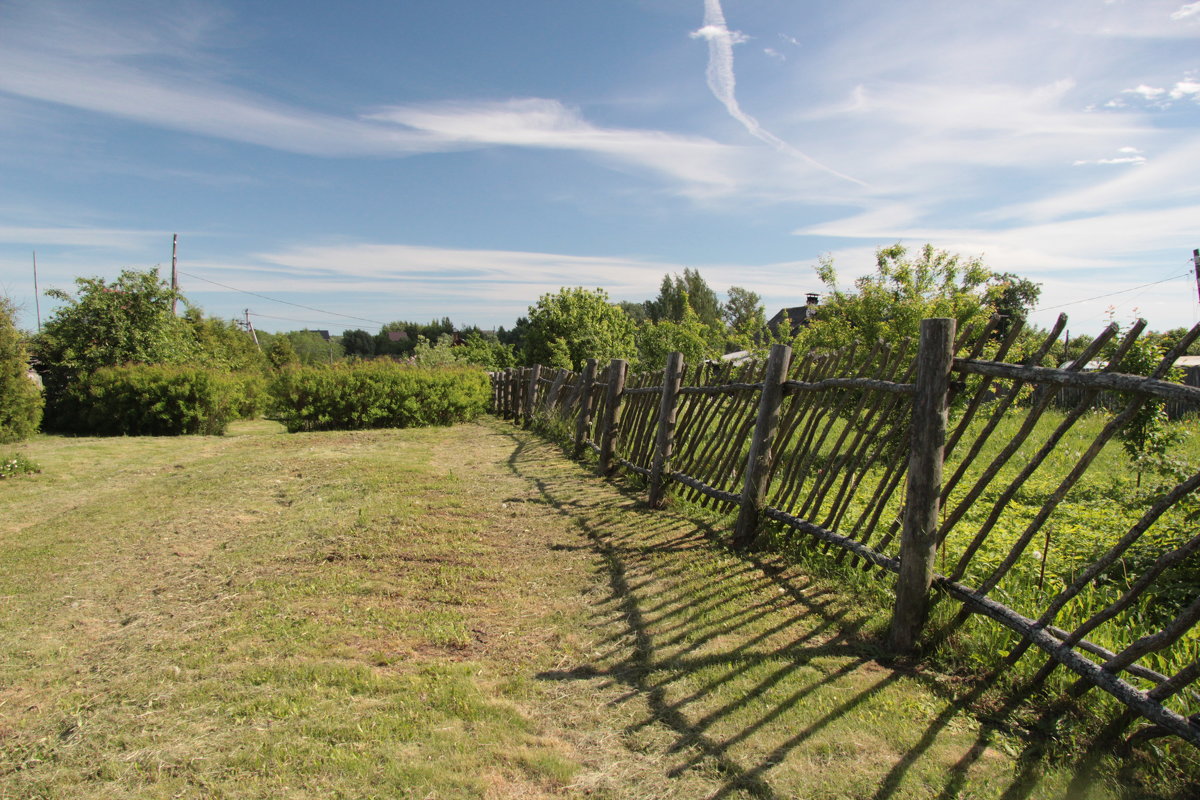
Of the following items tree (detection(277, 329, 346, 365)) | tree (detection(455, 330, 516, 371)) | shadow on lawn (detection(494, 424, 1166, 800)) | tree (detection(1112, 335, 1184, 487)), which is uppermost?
tree (detection(1112, 335, 1184, 487))

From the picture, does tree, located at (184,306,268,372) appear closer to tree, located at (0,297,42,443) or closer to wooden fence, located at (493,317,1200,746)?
tree, located at (0,297,42,443)

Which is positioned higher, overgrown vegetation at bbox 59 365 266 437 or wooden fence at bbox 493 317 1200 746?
wooden fence at bbox 493 317 1200 746

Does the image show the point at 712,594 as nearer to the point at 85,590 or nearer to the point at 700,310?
the point at 85,590

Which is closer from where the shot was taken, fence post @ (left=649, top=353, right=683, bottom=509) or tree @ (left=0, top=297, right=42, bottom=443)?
fence post @ (left=649, top=353, right=683, bottom=509)

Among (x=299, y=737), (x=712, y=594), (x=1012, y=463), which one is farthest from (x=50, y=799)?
(x=1012, y=463)

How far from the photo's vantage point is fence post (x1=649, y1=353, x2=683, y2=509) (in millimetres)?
6398

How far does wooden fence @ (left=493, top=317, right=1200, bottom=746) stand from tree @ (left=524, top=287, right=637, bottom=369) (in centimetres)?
2017

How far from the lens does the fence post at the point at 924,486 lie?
10.2 feet

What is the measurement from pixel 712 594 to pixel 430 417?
473 inches

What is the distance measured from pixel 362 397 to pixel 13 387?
624 cm

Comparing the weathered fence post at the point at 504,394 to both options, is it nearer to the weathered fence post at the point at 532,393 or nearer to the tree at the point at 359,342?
Result: the weathered fence post at the point at 532,393

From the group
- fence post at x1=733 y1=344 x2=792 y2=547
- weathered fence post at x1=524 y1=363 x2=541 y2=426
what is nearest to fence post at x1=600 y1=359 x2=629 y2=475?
fence post at x1=733 y1=344 x2=792 y2=547

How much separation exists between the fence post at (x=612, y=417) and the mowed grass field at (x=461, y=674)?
214cm

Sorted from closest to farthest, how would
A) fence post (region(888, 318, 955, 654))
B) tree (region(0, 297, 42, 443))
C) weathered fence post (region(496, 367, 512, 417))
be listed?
fence post (region(888, 318, 955, 654)) → tree (region(0, 297, 42, 443)) → weathered fence post (region(496, 367, 512, 417))
